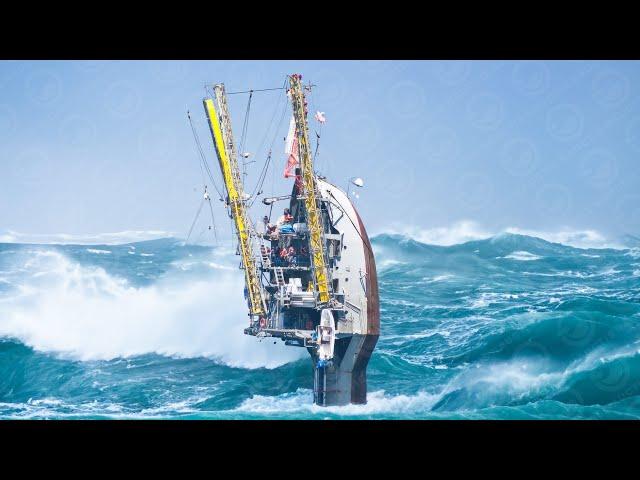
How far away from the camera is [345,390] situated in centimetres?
4600

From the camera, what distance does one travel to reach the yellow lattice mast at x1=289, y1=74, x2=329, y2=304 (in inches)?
1761

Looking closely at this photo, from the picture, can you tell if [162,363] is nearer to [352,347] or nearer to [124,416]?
[124,416]

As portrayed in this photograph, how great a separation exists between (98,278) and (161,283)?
4.60 meters

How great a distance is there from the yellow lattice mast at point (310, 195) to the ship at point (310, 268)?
0.17ft

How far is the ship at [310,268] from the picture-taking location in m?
45.2

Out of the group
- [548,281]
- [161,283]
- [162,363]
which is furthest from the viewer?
[161,283]

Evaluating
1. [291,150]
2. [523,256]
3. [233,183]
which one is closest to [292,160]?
[291,150]

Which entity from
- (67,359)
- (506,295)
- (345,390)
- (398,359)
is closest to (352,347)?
(345,390)

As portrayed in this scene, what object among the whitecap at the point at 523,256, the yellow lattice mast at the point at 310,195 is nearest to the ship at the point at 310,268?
the yellow lattice mast at the point at 310,195

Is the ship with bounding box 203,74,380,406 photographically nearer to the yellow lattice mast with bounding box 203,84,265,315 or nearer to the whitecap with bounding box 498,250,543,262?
the yellow lattice mast with bounding box 203,84,265,315

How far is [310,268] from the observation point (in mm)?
45531

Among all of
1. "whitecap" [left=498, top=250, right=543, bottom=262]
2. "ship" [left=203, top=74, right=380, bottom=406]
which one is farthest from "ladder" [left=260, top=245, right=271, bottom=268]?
"whitecap" [left=498, top=250, right=543, bottom=262]

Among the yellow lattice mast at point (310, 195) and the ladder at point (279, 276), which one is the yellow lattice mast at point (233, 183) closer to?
the ladder at point (279, 276)

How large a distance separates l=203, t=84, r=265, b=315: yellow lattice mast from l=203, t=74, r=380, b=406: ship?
0.17 ft
